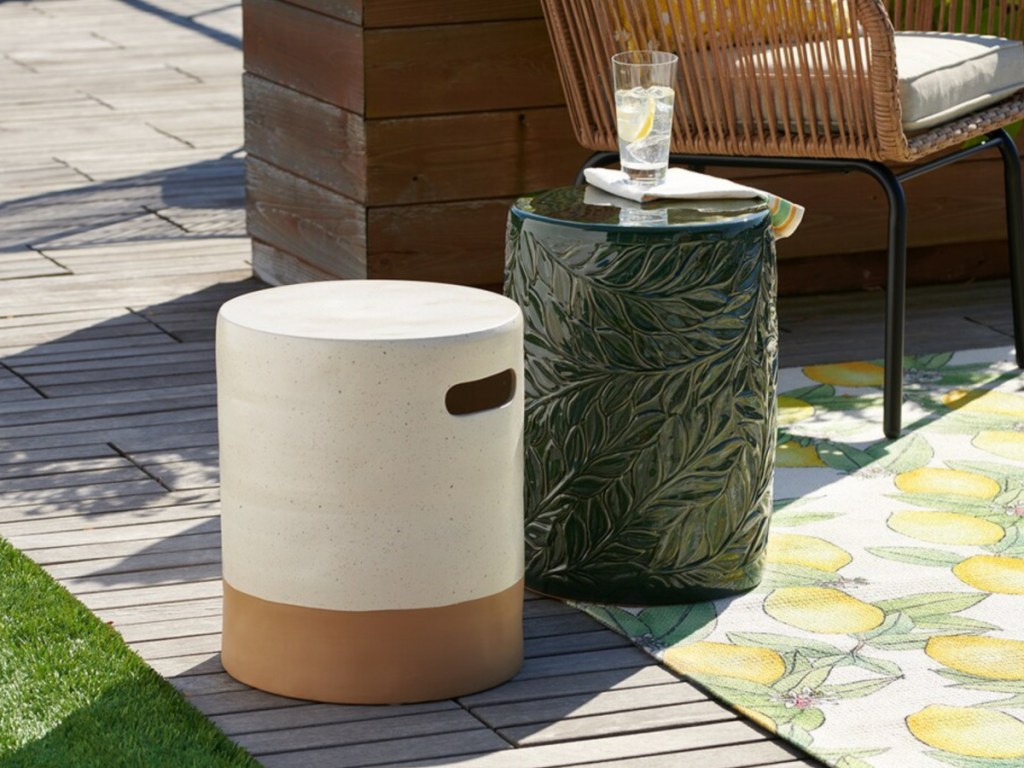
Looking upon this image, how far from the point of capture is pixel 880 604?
237 centimetres

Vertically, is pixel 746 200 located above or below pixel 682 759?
above

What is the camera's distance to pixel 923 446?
302 cm

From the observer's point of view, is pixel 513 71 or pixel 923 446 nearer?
pixel 923 446

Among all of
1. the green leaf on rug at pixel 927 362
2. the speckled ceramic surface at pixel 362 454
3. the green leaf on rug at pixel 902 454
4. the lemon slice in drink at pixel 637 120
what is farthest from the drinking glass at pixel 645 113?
the green leaf on rug at pixel 927 362

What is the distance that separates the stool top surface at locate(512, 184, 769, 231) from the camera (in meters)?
2.27

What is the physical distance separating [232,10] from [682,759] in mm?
7061

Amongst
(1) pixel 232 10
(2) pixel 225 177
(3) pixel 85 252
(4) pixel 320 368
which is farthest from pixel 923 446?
(1) pixel 232 10

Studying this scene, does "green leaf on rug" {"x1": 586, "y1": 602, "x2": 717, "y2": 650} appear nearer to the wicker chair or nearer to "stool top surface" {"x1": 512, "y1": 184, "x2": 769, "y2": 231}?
"stool top surface" {"x1": 512, "y1": 184, "x2": 769, "y2": 231}

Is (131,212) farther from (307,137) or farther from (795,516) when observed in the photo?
(795,516)

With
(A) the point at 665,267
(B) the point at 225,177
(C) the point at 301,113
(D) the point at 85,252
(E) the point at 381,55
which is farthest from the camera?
(B) the point at 225,177

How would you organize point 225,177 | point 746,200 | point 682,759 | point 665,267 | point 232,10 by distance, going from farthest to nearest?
point 232,10, point 225,177, point 746,200, point 665,267, point 682,759

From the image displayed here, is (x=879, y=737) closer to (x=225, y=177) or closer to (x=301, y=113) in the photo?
(x=301, y=113)

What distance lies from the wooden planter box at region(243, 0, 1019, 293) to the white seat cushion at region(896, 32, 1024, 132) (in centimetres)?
63

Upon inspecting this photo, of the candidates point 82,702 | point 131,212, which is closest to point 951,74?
point 82,702
